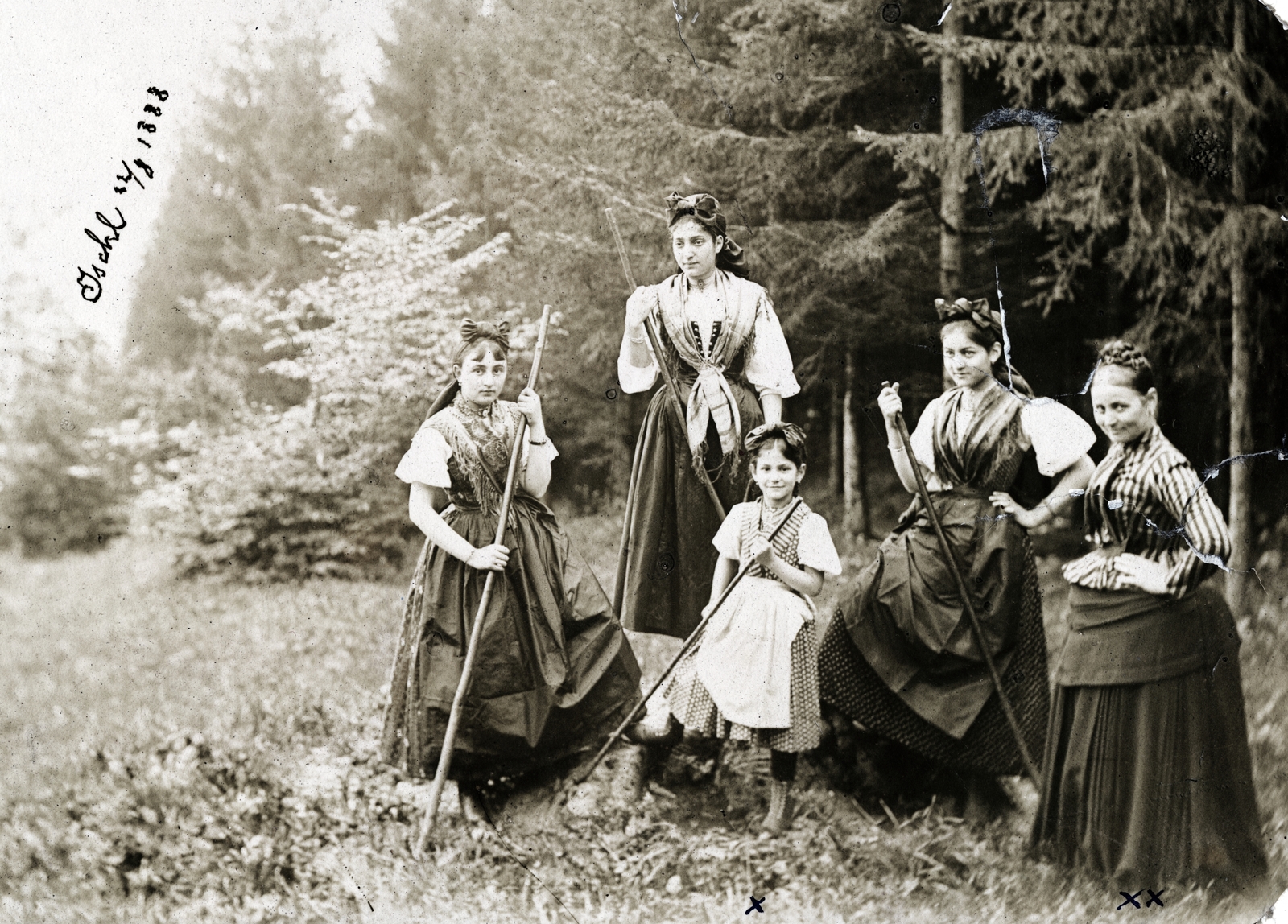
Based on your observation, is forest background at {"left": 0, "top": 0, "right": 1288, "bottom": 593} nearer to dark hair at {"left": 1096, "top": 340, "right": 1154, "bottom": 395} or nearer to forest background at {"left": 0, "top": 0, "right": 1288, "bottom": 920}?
forest background at {"left": 0, "top": 0, "right": 1288, "bottom": 920}

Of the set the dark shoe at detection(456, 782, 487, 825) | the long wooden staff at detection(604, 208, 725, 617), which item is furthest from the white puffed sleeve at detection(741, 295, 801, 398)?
the dark shoe at detection(456, 782, 487, 825)

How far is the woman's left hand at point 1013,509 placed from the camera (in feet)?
14.3

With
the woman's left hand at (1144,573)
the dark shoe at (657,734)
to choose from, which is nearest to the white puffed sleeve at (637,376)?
the dark shoe at (657,734)

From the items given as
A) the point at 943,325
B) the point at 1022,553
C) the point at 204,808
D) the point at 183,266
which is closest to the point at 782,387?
the point at 943,325

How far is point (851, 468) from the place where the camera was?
4.59 m

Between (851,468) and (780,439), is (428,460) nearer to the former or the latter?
(780,439)

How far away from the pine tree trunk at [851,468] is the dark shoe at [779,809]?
999mm

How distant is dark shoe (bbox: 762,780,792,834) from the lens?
174 inches

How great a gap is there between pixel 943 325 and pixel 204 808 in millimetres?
3383

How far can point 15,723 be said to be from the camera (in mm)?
4504

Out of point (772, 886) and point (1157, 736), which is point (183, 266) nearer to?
point (772, 886)

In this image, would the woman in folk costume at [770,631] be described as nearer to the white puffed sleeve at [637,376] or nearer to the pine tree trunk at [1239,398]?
the white puffed sleeve at [637,376]

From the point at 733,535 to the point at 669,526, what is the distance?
11.9 inches

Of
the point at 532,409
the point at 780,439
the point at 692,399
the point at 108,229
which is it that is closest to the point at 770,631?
the point at 780,439
